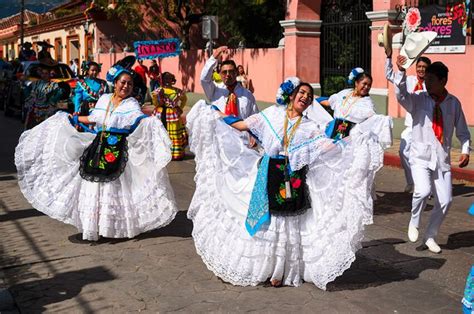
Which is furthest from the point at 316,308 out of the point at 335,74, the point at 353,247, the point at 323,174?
the point at 335,74

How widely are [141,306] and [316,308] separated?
1313 mm

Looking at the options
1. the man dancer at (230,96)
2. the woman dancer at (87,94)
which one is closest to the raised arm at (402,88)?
the man dancer at (230,96)

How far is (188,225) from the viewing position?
25.1 ft

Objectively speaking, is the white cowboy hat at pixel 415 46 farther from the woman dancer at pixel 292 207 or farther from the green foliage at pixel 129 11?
the green foliage at pixel 129 11

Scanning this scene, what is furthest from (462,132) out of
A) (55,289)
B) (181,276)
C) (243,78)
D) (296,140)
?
(243,78)

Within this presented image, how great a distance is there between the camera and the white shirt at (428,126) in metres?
6.43

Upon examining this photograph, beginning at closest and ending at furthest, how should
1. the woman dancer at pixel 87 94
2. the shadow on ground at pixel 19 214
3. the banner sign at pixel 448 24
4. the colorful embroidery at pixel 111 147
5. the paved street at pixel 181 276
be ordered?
1. the paved street at pixel 181 276
2. the colorful embroidery at pixel 111 147
3. the shadow on ground at pixel 19 214
4. the woman dancer at pixel 87 94
5. the banner sign at pixel 448 24

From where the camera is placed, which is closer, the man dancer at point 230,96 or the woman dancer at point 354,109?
the man dancer at point 230,96

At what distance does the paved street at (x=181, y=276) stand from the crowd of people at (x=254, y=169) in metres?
0.19

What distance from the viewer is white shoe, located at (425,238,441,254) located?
6.53 m

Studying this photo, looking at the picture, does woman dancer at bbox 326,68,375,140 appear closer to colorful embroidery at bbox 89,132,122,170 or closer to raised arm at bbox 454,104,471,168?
raised arm at bbox 454,104,471,168

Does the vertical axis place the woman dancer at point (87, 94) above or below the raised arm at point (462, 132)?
above

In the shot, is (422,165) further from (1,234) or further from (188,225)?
(1,234)

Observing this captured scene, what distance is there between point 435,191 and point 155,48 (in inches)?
383
